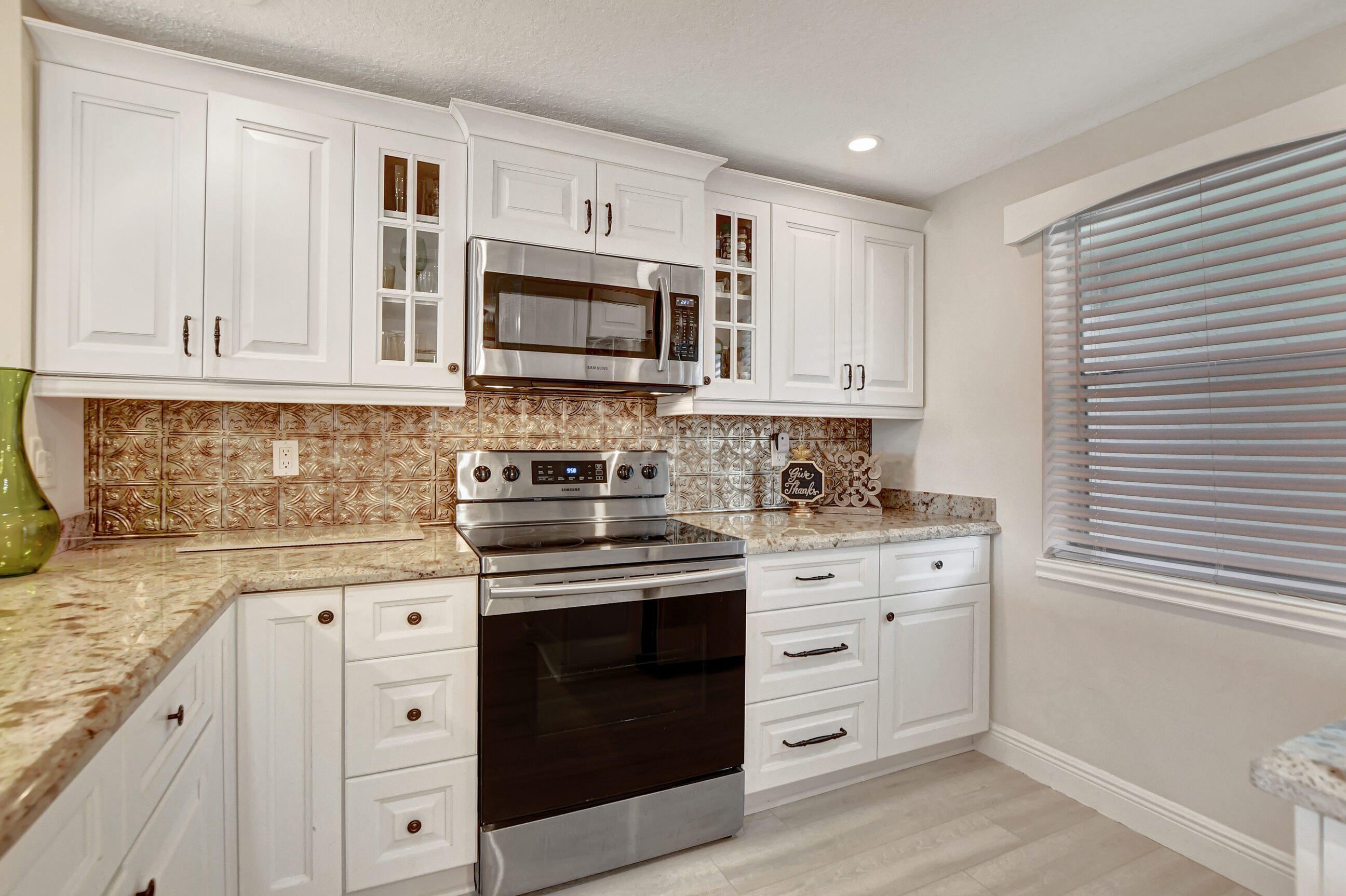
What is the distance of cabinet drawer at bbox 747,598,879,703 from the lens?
216cm

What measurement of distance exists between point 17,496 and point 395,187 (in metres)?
1.23

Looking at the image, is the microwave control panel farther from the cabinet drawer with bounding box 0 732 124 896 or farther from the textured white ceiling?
the cabinet drawer with bounding box 0 732 124 896

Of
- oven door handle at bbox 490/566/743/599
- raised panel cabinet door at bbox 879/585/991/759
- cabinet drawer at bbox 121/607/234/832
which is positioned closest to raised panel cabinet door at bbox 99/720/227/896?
cabinet drawer at bbox 121/607/234/832

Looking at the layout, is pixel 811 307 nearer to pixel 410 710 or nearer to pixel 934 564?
pixel 934 564

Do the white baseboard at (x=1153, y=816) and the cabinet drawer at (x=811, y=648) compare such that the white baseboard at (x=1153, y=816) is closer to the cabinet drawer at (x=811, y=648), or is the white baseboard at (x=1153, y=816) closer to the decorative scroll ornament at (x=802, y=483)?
the cabinet drawer at (x=811, y=648)

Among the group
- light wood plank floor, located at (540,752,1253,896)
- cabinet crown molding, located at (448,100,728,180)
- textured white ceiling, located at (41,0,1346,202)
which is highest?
textured white ceiling, located at (41,0,1346,202)

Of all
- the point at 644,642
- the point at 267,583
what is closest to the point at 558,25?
the point at 267,583

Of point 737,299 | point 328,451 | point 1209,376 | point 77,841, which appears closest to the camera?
point 77,841

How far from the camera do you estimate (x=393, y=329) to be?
200 centimetres

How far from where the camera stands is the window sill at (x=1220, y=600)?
171 centimetres

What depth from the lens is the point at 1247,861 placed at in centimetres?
185

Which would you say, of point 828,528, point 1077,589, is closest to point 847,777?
point 828,528

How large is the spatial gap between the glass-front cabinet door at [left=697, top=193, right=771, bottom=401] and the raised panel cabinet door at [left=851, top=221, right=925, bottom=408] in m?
0.47

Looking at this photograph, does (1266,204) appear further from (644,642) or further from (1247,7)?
(644,642)
